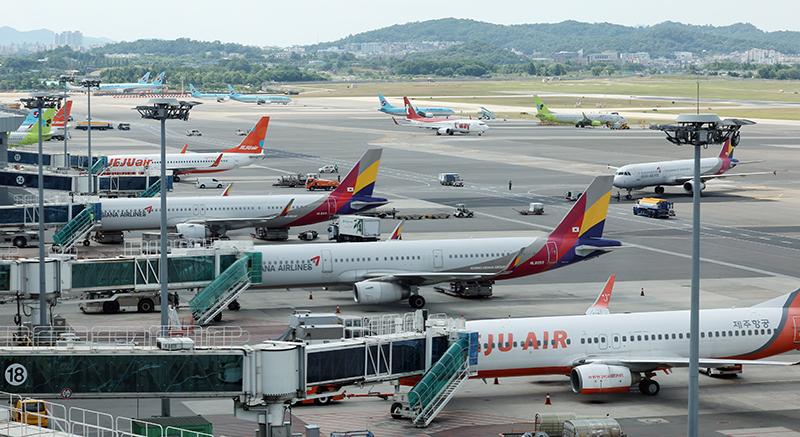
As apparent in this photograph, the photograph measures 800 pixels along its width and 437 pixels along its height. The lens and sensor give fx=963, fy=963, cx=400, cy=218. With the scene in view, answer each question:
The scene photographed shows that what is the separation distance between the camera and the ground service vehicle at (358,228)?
74.2 m

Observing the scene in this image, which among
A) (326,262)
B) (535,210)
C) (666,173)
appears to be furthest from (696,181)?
(666,173)

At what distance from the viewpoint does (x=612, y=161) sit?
142750 millimetres

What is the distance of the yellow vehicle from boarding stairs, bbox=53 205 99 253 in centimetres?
3637

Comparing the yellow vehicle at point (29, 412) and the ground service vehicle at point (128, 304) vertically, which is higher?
the yellow vehicle at point (29, 412)

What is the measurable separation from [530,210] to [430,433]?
63136 millimetres

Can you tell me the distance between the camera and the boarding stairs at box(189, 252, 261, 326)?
5100cm

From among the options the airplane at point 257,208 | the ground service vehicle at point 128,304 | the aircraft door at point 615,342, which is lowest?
the ground service vehicle at point 128,304

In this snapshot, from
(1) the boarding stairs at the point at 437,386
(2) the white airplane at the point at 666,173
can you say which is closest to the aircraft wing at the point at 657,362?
(1) the boarding stairs at the point at 437,386

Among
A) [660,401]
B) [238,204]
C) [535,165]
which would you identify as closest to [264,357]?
[660,401]

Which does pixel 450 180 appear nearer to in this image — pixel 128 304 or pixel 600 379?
pixel 128 304

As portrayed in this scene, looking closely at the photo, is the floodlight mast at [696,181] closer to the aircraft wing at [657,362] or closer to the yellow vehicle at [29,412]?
the aircraft wing at [657,362]

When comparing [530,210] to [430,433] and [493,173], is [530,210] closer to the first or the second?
[493,173]

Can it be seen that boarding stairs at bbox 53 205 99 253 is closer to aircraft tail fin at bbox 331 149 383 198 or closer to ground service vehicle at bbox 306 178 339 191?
aircraft tail fin at bbox 331 149 383 198

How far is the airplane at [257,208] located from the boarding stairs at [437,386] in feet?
139
